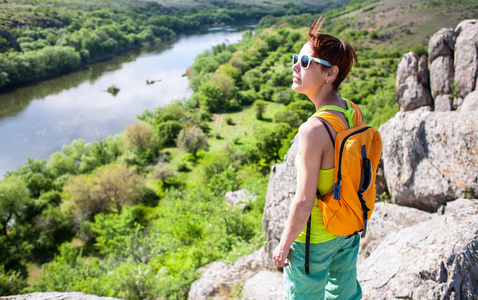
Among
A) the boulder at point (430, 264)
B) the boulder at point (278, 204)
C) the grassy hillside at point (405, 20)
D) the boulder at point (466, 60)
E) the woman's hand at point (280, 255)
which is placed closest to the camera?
the woman's hand at point (280, 255)

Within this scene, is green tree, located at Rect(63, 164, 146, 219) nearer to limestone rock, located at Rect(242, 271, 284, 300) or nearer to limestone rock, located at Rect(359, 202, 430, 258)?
limestone rock, located at Rect(242, 271, 284, 300)

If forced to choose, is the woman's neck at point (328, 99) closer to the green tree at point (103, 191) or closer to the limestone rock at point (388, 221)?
the limestone rock at point (388, 221)

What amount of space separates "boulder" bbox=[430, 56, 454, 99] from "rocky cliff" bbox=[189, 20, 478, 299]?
621 centimetres

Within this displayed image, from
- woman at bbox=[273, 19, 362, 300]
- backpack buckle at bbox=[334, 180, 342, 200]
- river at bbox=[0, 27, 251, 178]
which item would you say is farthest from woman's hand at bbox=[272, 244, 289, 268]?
river at bbox=[0, 27, 251, 178]

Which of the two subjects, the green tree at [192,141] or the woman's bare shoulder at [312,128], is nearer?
the woman's bare shoulder at [312,128]

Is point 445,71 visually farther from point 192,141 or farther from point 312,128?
point 192,141

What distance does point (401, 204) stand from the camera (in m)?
6.79

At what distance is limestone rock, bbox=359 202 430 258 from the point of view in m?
6.21

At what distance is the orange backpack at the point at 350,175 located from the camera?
2.43 m

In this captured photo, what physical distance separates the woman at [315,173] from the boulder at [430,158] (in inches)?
159

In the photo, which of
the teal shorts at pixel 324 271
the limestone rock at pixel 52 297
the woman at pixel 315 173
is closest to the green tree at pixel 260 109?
the limestone rock at pixel 52 297

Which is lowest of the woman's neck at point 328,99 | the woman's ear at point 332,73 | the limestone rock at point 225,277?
the limestone rock at point 225,277

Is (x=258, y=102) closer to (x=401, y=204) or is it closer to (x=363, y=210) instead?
(x=401, y=204)

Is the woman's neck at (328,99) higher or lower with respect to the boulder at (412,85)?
higher
